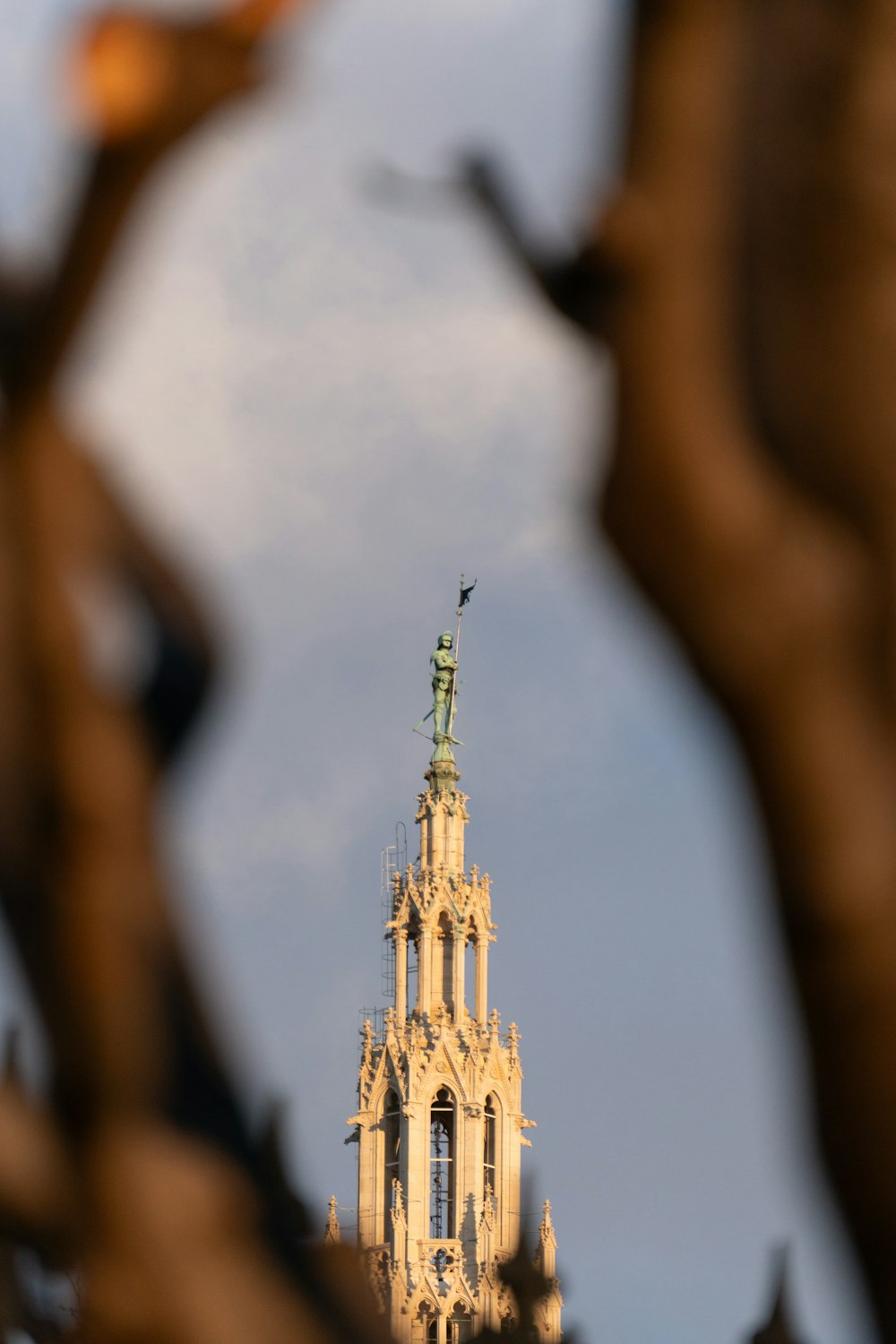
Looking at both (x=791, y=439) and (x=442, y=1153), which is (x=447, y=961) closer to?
(x=442, y=1153)

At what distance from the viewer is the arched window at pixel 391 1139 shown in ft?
153

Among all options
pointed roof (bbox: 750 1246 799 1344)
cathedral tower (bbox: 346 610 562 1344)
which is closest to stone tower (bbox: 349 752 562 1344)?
cathedral tower (bbox: 346 610 562 1344)

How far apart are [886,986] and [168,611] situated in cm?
189

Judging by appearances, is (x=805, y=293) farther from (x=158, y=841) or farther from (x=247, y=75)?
(x=158, y=841)

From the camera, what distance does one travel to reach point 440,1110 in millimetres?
47000

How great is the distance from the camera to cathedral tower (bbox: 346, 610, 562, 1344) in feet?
146

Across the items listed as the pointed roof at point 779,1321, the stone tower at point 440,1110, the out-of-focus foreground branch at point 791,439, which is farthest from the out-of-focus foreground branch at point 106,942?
the stone tower at point 440,1110

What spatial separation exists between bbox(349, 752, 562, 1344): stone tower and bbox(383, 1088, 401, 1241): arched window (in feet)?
0.11

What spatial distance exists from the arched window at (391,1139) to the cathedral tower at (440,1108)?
4 cm

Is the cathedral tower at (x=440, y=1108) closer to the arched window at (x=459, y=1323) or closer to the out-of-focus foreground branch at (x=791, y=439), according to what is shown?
the arched window at (x=459, y=1323)

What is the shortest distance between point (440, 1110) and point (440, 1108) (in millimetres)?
109

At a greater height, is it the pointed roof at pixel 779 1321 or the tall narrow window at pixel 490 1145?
the tall narrow window at pixel 490 1145

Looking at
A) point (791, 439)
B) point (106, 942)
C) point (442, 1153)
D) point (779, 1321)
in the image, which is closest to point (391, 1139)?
point (442, 1153)

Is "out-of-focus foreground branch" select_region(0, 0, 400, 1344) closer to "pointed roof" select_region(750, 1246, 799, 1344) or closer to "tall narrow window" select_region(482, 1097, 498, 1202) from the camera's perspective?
"pointed roof" select_region(750, 1246, 799, 1344)
